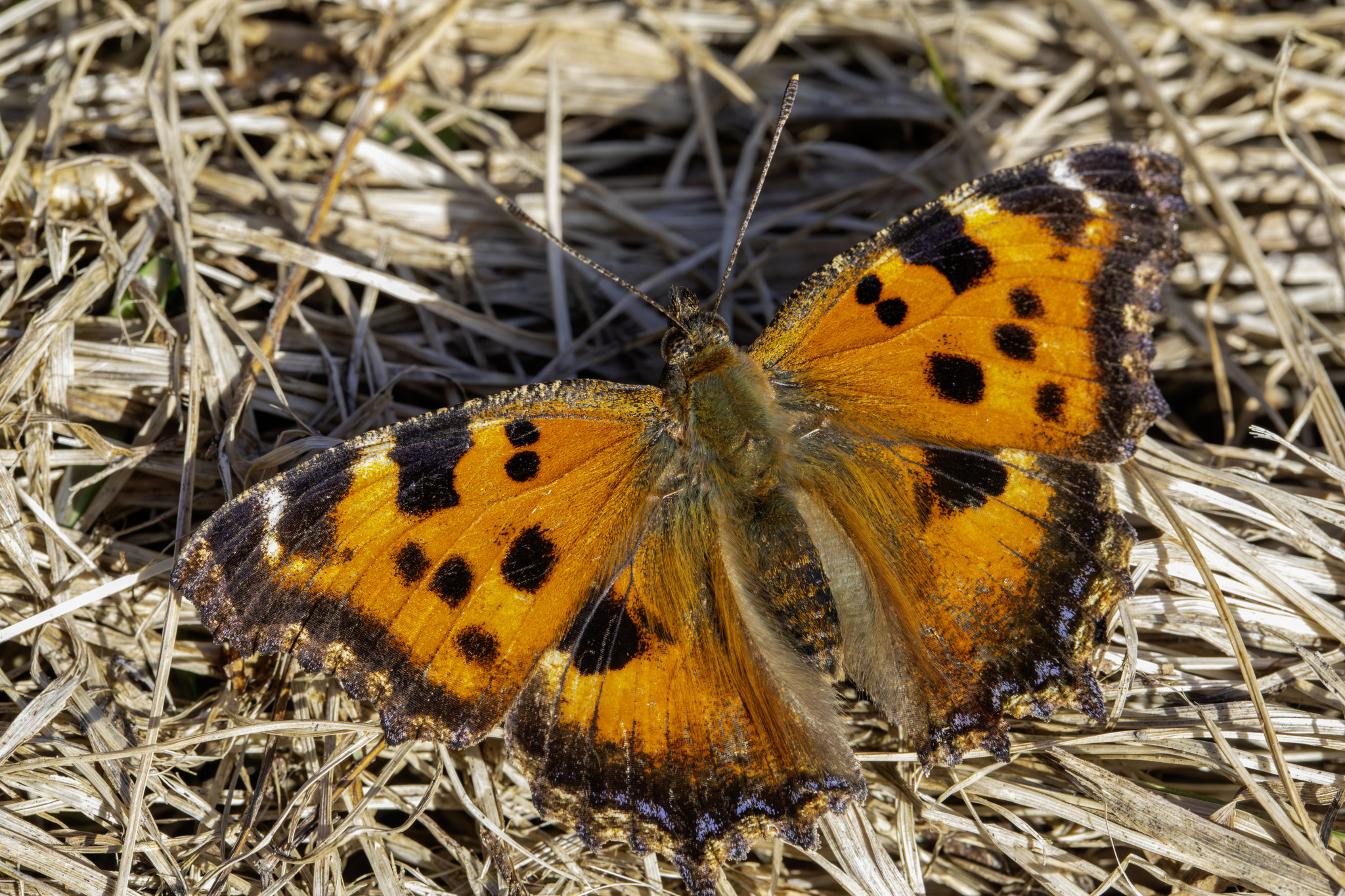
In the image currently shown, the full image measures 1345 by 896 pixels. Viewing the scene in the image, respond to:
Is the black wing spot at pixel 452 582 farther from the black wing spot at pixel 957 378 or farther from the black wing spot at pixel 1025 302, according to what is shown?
the black wing spot at pixel 1025 302

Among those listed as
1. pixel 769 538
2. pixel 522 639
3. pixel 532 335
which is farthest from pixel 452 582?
pixel 532 335

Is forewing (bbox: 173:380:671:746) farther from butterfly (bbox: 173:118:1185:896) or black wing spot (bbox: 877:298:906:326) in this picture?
black wing spot (bbox: 877:298:906:326)

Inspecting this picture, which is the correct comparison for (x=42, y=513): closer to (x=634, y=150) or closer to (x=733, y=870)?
(x=733, y=870)

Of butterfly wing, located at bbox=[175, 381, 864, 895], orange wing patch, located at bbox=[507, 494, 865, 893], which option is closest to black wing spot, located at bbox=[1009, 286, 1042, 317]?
butterfly wing, located at bbox=[175, 381, 864, 895]

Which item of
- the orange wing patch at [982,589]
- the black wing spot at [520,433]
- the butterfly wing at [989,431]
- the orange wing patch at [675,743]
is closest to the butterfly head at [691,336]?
the butterfly wing at [989,431]

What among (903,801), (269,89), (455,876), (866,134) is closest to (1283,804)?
(903,801)

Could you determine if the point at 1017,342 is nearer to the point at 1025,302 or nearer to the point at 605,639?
the point at 1025,302

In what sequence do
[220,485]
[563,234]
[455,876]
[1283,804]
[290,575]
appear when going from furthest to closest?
[563,234] < [220,485] < [455,876] < [1283,804] < [290,575]
